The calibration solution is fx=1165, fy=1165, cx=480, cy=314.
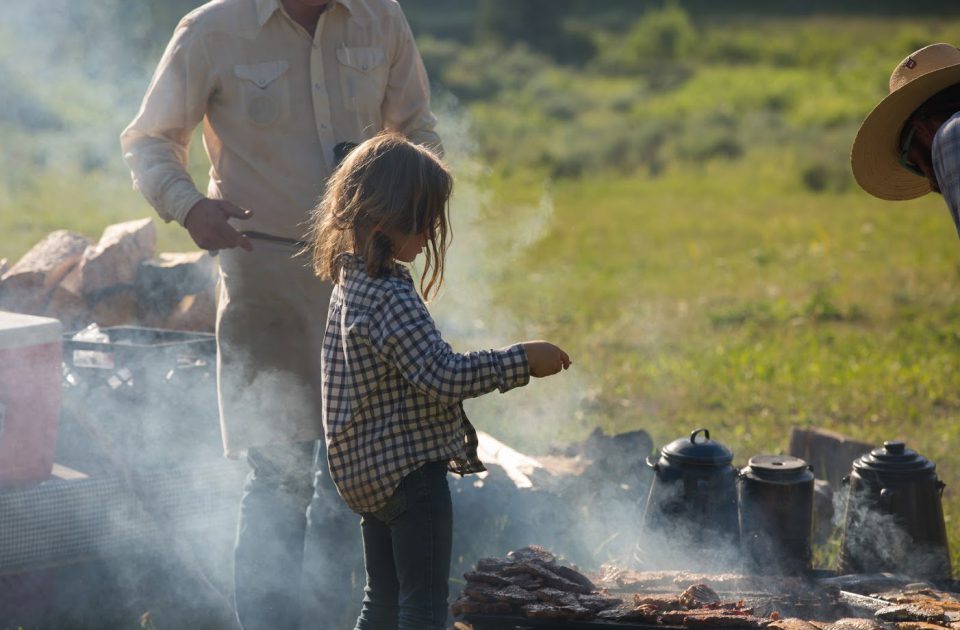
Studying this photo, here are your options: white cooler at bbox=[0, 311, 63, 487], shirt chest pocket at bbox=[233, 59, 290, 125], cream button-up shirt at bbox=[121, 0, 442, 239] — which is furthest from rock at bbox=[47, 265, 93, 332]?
shirt chest pocket at bbox=[233, 59, 290, 125]

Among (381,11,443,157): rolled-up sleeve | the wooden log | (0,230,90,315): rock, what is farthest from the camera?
the wooden log

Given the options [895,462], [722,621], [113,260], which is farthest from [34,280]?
[895,462]

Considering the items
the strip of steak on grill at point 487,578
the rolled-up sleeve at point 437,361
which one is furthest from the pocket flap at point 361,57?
the strip of steak on grill at point 487,578

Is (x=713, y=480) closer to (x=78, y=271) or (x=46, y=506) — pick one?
(x=46, y=506)

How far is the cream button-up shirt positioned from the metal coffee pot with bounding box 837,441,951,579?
224 centimetres

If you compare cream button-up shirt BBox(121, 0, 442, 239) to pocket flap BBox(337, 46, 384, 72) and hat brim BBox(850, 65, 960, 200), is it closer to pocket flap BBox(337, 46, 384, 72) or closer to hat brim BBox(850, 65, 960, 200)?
pocket flap BBox(337, 46, 384, 72)

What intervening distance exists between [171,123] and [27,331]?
928 mm

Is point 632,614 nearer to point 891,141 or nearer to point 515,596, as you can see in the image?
point 515,596

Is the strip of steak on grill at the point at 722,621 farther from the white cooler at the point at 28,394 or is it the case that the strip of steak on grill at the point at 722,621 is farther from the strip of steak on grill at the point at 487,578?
the white cooler at the point at 28,394

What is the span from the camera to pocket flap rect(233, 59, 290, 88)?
3670 millimetres

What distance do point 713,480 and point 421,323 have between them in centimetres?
180

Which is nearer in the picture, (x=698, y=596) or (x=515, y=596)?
(x=515, y=596)

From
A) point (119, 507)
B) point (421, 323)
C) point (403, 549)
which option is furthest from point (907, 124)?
point (119, 507)

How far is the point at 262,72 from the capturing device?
3688 millimetres
